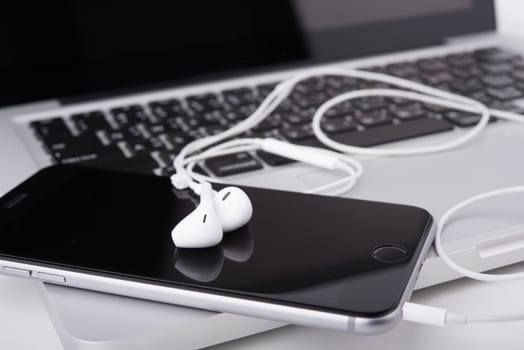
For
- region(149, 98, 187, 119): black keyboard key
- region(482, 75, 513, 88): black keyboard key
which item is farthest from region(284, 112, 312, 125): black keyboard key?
region(482, 75, 513, 88): black keyboard key

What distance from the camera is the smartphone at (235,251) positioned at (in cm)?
33

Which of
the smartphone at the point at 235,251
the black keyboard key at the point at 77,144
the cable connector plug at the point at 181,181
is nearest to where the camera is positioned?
the smartphone at the point at 235,251

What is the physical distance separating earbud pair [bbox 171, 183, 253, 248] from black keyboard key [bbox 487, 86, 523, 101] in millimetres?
342

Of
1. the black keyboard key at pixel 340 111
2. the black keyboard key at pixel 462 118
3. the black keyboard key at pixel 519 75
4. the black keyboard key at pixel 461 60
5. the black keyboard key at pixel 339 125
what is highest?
the black keyboard key at pixel 339 125

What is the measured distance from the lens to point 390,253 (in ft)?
1.22

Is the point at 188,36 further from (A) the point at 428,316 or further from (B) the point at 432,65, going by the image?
(A) the point at 428,316

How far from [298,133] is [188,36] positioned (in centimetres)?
21

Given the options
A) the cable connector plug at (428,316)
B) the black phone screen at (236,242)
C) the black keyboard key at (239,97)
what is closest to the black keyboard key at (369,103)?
the black keyboard key at (239,97)

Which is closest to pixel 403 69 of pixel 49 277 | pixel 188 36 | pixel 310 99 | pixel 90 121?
pixel 310 99

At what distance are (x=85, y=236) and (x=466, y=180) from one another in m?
0.27

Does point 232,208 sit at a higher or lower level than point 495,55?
higher

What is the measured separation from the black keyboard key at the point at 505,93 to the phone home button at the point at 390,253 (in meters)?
0.32

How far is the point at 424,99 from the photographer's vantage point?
581 millimetres

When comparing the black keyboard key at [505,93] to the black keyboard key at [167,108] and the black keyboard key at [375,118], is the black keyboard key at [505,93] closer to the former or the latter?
the black keyboard key at [375,118]
